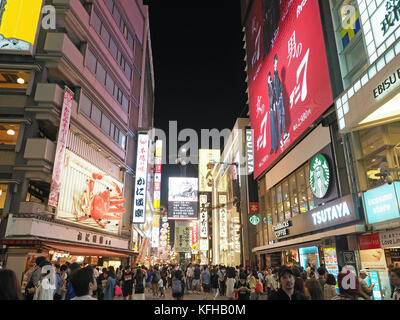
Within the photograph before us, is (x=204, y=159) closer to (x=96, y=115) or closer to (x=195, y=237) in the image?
(x=195, y=237)

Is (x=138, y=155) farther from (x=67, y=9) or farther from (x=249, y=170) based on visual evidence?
(x=67, y=9)

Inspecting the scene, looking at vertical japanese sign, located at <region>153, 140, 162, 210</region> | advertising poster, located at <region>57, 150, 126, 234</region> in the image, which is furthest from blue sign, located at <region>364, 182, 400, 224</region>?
vertical japanese sign, located at <region>153, 140, 162, 210</region>

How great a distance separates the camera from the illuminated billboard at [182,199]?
44.7 meters

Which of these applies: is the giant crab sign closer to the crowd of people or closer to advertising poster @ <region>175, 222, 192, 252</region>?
the crowd of people

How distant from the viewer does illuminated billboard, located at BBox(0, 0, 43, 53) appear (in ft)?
60.1

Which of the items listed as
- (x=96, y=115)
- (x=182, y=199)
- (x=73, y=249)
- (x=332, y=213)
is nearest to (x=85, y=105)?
(x=96, y=115)

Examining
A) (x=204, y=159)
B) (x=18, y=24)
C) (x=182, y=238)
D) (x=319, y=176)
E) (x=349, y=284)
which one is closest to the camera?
(x=349, y=284)

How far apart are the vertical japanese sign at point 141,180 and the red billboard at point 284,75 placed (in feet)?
43.0

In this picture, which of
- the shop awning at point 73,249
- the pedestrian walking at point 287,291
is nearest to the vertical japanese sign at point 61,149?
the shop awning at point 73,249

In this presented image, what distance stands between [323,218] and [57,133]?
1735 cm

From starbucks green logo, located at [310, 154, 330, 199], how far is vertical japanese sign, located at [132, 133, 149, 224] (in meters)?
20.5

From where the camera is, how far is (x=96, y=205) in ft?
77.0

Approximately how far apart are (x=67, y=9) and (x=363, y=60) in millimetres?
19887
